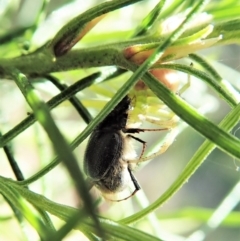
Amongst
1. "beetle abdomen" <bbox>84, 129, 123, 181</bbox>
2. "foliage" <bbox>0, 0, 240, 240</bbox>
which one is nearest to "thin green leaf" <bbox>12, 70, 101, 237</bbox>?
"foliage" <bbox>0, 0, 240, 240</bbox>

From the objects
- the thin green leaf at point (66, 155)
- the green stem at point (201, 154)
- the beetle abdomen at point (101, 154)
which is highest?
the beetle abdomen at point (101, 154)

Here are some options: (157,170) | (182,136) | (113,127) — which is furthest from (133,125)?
(157,170)

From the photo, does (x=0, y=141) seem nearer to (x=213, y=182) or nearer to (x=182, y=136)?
(x=182, y=136)

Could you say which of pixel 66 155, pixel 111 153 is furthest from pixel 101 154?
pixel 66 155

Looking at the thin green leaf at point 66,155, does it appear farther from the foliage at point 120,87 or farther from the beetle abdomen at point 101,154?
the beetle abdomen at point 101,154

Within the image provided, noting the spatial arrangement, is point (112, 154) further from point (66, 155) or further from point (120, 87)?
point (66, 155)

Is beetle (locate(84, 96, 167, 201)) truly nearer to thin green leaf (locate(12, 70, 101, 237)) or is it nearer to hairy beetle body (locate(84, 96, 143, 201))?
hairy beetle body (locate(84, 96, 143, 201))

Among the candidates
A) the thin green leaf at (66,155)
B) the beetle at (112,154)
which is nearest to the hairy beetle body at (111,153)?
the beetle at (112,154)

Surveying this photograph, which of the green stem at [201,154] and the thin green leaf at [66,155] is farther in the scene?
the green stem at [201,154]
